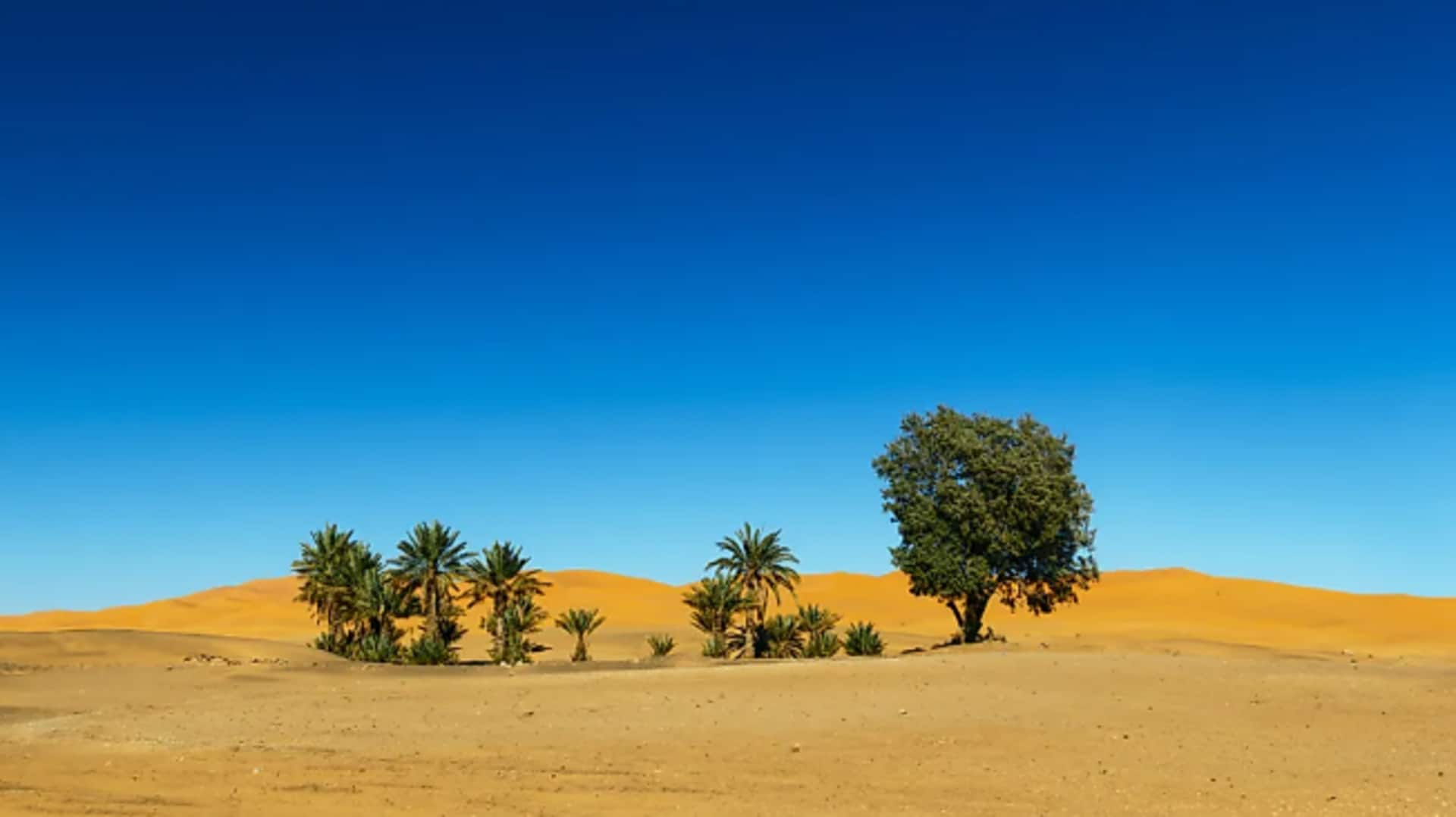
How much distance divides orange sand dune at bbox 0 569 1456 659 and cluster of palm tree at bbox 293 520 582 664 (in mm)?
12841

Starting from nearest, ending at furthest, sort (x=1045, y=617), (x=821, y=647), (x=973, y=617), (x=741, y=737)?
(x=741, y=737), (x=821, y=647), (x=973, y=617), (x=1045, y=617)

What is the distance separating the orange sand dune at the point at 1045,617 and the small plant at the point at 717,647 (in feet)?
44.2

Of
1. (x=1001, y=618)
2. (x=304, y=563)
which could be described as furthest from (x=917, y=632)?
(x=304, y=563)

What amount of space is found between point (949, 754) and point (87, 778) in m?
13.3

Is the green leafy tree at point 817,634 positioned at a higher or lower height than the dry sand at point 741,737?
higher

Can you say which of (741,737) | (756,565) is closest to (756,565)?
(756,565)

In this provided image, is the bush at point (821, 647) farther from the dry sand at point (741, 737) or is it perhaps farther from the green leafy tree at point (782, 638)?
the dry sand at point (741, 737)

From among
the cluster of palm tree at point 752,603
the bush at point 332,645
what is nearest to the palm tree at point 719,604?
the cluster of palm tree at point 752,603

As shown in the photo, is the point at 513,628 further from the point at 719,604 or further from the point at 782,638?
the point at 782,638

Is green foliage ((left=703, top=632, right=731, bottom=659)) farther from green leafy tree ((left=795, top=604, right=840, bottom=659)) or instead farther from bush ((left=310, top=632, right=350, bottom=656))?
bush ((left=310, top=632, right=350, bottom=656))

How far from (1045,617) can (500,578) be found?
222 ft

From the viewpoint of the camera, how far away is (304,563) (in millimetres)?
56125

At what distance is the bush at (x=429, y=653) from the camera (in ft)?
156

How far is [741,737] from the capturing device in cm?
2159
